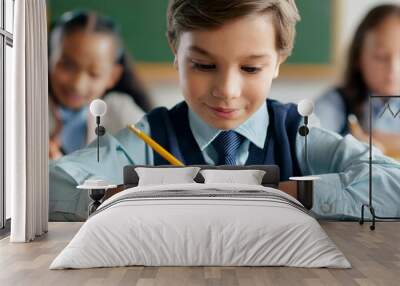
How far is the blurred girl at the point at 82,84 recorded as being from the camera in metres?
7.68

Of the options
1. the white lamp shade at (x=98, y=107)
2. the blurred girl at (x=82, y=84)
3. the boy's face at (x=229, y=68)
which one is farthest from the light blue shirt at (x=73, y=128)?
the boy's face at (x=229, y=68)

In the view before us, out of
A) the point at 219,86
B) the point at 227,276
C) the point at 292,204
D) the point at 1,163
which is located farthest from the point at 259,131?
the point at 227,276

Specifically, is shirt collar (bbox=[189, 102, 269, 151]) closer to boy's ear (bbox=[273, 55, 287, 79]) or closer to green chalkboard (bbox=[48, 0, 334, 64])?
boy's ear (bbox=[273, 55, 287, 79])

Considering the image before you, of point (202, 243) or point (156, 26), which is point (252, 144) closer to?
point (156, 26)

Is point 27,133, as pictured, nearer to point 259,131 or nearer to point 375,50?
point 259,131

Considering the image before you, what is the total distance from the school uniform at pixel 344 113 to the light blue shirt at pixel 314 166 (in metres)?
0.13

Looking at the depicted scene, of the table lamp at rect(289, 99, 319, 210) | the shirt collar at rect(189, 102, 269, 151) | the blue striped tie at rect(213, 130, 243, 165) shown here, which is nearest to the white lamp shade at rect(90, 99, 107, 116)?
the shirt collar at rect(189, 102, 269, 151)

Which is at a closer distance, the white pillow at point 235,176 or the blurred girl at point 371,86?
the white pillow at point 235,176

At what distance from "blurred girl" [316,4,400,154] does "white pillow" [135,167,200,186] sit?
179cm

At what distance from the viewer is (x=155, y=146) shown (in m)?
7.57

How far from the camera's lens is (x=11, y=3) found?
716cm

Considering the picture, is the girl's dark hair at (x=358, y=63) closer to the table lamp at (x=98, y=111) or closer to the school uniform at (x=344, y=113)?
the school uniform at (x=344, y=113)

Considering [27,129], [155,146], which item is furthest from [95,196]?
[27,129]

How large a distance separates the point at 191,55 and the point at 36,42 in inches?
73.5
